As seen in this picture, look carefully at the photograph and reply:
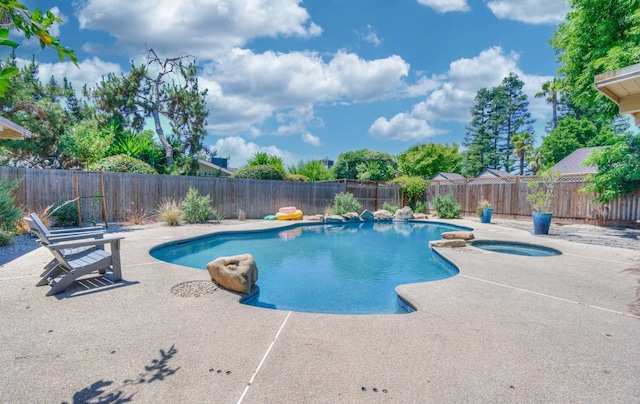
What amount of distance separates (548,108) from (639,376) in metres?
33.3

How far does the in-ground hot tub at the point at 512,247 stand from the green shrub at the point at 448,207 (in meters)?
6.43

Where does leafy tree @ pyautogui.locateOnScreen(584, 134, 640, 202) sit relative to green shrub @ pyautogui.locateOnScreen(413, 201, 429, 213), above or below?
above

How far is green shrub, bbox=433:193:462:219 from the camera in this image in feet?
45.7

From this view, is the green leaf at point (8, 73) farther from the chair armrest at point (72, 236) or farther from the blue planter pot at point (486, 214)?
the blue planter pot at point (486, 214)

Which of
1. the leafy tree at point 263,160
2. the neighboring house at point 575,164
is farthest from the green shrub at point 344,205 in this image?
the neighboring house at point 575,164

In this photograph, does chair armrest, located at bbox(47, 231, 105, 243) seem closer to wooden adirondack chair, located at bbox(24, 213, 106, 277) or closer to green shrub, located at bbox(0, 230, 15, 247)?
wooden adirondack chair, located at bbox(24, 213, 106, 277)

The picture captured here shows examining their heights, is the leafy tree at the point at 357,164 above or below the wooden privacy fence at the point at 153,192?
above

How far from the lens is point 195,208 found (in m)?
10.3

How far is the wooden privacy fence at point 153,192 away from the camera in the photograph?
8594mm

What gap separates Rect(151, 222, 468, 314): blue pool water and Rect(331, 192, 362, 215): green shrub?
261cm

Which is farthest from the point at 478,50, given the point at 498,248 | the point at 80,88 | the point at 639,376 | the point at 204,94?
the point at 80,88

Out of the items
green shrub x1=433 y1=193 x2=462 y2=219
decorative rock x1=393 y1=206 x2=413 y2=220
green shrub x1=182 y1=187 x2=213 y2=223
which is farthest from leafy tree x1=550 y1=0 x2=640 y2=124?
green shrub x1=182 y1=187 x2=213 y2=223

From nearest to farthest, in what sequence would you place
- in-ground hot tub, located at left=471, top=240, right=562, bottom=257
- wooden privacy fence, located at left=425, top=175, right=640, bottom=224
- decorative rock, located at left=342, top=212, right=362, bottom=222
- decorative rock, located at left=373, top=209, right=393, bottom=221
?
in-ground hot tub, located at left=471, top=240, right=562, bottom=257, wooden privacy fence, located at left=425, top=175, right=640, bottom=224, decorative rock, located at left=342, top=212, right=362, bottom=222, decorative rock, located at left=373, top=209, right=393, bottom=221

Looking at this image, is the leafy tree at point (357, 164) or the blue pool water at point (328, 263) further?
the leafy tree at point (357, 164)
